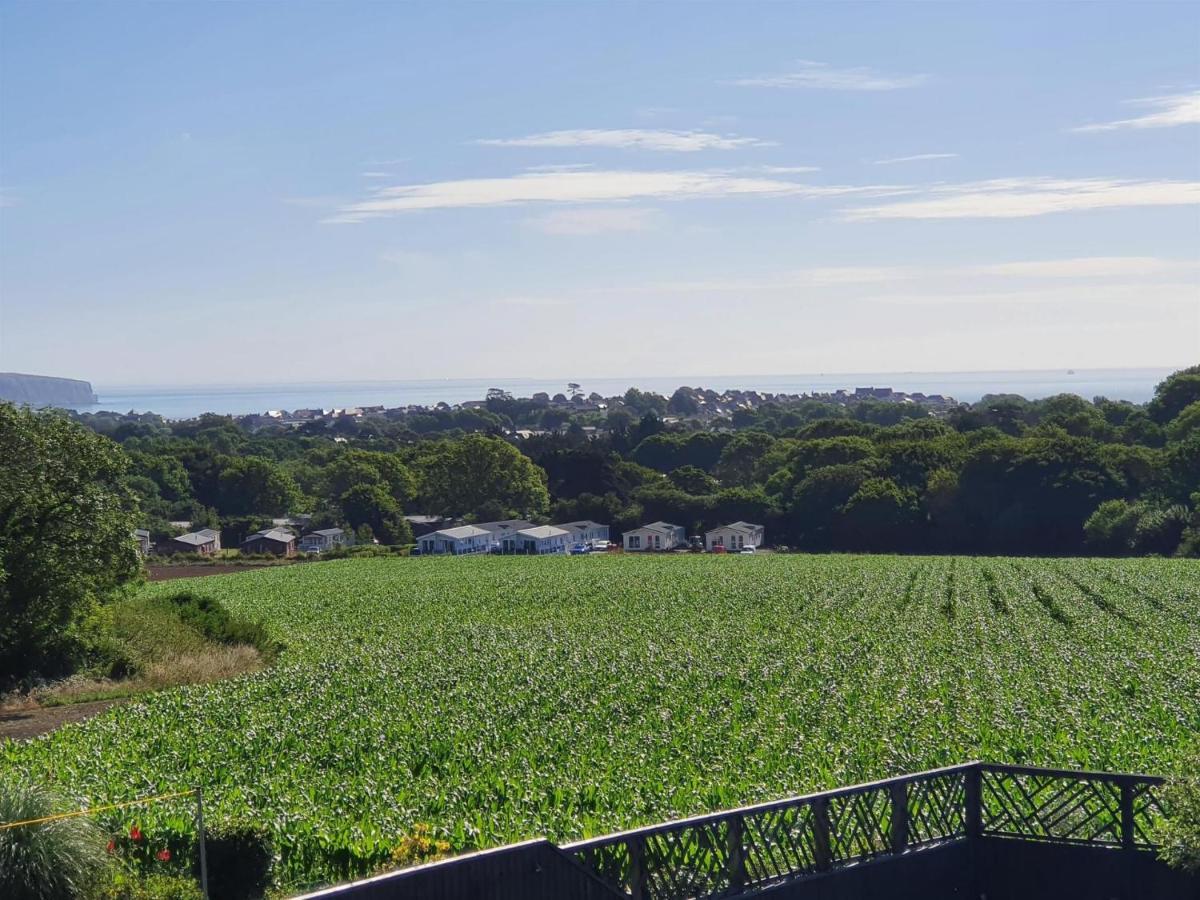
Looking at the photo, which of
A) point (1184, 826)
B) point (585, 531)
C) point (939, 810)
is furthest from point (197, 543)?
point (1184, 826)

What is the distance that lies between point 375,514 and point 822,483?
38910 millimetres

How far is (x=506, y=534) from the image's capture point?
100188 millimetres

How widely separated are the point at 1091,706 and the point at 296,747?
15076 mm

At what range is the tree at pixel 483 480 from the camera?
111 meters

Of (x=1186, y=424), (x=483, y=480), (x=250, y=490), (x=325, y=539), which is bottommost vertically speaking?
(x=325, y=539)

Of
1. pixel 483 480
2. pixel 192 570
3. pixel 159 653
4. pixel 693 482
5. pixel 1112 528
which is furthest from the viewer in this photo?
pixel 483 480

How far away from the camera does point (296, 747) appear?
71.7ft

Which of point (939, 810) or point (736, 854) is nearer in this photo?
point (736, 854)

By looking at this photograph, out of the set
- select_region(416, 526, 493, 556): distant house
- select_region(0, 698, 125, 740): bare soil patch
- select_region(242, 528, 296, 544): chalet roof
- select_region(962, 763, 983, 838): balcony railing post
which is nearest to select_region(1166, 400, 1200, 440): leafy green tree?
select_region(416, 526, 493, 556): distant house

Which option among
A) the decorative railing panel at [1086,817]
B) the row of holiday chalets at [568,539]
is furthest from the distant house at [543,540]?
the decorative railing panel at [1086,817]

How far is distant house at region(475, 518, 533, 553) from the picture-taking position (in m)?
99.0

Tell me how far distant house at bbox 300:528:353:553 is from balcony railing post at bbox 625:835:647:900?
312ft

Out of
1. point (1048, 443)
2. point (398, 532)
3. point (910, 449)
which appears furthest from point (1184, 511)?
point (398, 532)

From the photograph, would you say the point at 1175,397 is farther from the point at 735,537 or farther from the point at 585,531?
the point at 585,531
